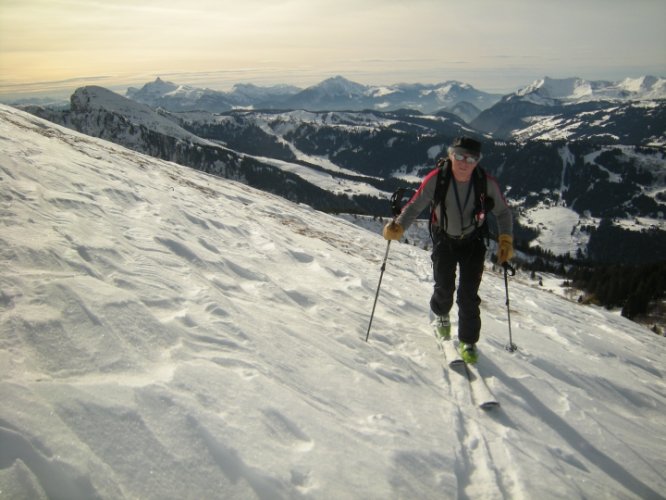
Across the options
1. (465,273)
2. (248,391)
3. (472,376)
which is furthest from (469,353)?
(248,391)

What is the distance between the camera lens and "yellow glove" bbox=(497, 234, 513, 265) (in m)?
7.09

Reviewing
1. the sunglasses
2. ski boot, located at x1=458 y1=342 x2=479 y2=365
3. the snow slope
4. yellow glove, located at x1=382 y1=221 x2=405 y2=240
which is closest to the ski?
ski boot, located at x1=458 y1=342 x2=479 y2=365

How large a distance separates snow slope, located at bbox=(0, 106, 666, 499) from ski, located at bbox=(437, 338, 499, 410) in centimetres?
17

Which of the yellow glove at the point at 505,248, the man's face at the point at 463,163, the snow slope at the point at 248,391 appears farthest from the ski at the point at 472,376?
the man's face at the point at 463,163

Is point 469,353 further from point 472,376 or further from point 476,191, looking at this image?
point 476,191

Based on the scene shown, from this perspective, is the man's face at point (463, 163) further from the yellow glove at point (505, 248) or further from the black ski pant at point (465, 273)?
the yellow glove at point (505, 248)

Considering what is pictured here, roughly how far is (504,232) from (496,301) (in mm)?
7288

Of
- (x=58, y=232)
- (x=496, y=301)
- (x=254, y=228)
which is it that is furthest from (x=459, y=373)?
(x=254, y=228)

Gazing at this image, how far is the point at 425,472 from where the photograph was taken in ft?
12.5

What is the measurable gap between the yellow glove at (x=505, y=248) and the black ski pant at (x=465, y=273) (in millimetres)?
497

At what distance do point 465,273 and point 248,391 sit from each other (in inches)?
169

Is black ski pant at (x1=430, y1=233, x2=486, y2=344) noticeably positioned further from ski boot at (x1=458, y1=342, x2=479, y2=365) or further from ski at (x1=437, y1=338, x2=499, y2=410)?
ski at (x1=437, y1=338, x2=499, y2=410)

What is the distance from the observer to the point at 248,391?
4.11 metres

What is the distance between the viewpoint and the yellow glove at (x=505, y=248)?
7086 millimetres
